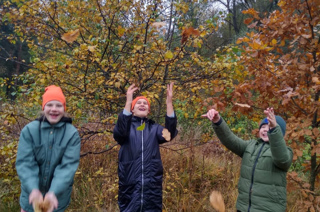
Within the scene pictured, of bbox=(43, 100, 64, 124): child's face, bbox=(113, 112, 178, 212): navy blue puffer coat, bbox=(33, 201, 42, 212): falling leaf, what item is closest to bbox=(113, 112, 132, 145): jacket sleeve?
bbox=(113, 112, 178, 212): navy blue puffer coat

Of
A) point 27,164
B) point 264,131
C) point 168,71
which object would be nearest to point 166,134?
point 264,131

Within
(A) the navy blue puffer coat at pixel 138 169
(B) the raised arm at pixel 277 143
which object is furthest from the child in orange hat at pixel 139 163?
(B) the raised arm at pixel 277 143

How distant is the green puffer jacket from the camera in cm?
212

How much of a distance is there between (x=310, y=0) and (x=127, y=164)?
2.48 metres

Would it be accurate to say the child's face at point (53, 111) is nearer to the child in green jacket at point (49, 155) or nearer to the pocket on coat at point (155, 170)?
the child in green jacket at point (49, 155)

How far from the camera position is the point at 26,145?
219cm

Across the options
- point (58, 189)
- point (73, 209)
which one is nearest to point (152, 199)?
point (58, 189)

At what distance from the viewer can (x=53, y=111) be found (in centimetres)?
232

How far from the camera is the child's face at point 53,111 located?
91.1 inches

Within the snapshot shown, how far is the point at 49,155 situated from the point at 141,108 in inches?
38.7

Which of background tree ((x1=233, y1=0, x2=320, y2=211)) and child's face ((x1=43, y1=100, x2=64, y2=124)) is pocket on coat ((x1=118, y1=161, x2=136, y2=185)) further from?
background tree ((x1=233, y1=0, x2=320, y2=211))

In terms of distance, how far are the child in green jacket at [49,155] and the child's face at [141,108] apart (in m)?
0.68

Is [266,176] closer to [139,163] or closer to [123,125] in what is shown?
[139,163]

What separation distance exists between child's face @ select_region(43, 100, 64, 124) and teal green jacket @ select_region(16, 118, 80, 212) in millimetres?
47
